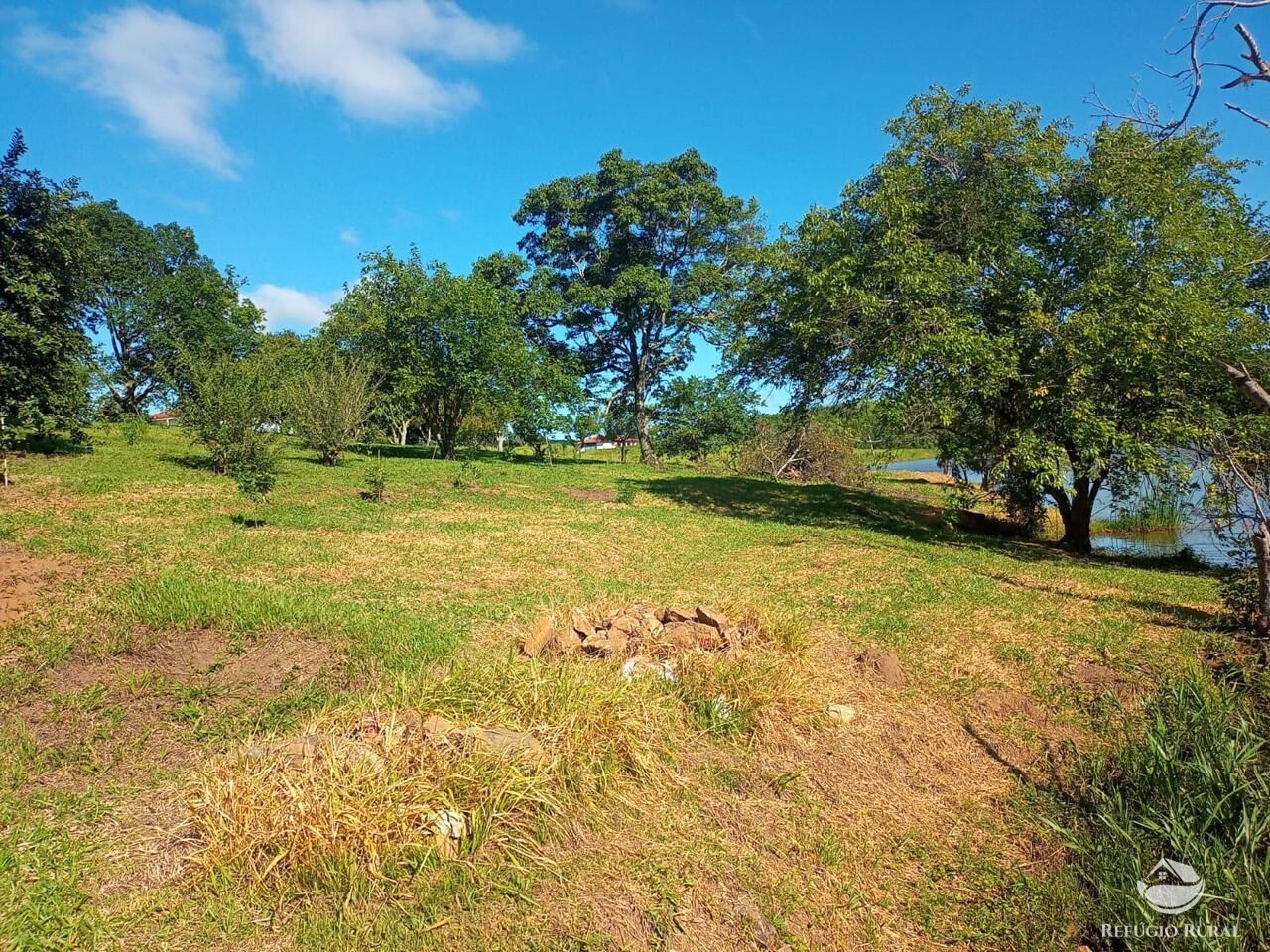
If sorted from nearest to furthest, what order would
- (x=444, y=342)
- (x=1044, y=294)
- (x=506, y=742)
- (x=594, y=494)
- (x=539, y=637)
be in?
(x=506, y=742) < (x=539, y=637) < (x=1044, y=294) < (x=594, y=494) < (x=444, y=342)

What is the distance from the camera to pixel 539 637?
15.4 feet

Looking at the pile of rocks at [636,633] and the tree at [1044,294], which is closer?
the pile of rocks at [636,633]

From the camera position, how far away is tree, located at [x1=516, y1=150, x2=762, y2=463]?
2409cm

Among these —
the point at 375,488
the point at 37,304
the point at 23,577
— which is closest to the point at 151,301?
the point at 37,304

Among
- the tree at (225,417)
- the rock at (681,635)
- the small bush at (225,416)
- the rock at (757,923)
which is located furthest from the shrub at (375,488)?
the rock at (757,923)

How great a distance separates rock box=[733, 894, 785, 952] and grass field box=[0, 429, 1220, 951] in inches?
0.8

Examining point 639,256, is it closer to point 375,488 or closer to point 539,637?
point 375,488

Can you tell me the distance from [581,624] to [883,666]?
250 centimetres

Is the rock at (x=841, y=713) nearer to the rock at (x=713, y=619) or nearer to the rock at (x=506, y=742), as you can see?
the rock at (x=713, y=619)

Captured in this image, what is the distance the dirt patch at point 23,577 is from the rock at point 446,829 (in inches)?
177

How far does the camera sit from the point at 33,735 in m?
3.57

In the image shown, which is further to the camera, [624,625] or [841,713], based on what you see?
[624,625]

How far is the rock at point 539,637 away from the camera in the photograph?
463cm

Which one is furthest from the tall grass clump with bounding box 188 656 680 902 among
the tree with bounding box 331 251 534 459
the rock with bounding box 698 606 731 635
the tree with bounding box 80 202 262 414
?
the tree with bounding box 80 202 262 414
